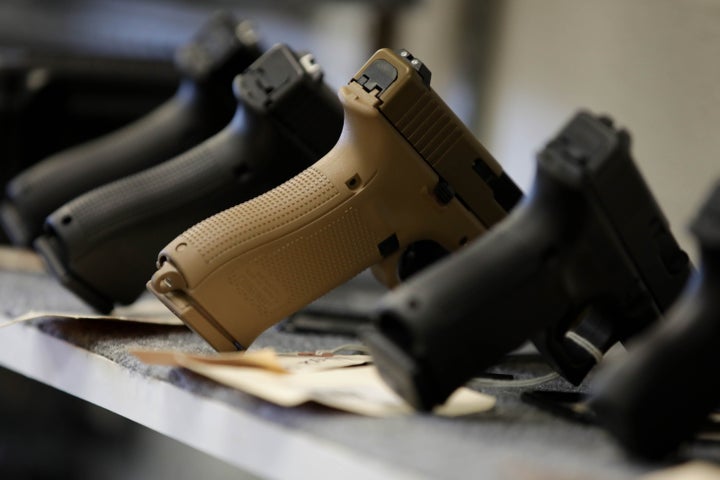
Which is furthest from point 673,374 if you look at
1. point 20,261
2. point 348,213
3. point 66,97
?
point 66,97

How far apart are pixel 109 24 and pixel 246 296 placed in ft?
5.40

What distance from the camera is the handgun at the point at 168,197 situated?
1.02 meters

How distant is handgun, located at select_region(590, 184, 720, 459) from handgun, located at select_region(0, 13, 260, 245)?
2.35 feet

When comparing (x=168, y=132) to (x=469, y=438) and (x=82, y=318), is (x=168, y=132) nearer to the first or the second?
(x=82, y=318)

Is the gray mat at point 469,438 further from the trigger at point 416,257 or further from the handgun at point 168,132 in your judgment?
the handgun at point 168,132

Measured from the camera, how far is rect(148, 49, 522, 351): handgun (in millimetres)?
846

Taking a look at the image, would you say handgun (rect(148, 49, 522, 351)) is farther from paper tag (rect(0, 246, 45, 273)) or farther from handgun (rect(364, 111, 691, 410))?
paper tag (rect(0, 246, 45, 273))

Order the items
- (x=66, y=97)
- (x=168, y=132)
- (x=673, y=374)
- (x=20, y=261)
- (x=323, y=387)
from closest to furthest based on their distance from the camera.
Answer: (x=673, y=374) → (x=323, y=387) → (x=168, y=132) → (x=20, y=261) → (x=66, y=97)

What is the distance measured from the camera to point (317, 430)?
63cm

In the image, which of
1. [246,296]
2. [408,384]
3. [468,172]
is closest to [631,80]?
[468,172]

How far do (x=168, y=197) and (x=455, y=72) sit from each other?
1.27m

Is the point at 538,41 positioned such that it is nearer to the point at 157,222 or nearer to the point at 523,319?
the point at 157,222

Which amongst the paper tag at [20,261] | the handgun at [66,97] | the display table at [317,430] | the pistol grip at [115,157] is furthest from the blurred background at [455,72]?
the display table at [317,430]

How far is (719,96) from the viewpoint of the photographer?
159 centimetres
